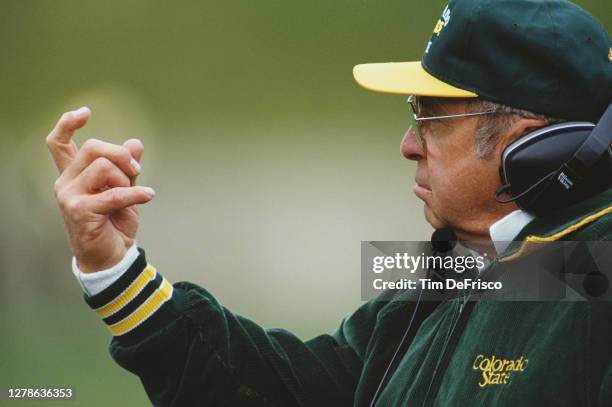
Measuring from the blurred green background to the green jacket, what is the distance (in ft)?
9.56

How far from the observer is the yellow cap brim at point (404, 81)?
1.92 metres

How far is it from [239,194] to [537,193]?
3.84 meters

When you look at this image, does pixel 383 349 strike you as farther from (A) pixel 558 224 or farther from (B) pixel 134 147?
(B) pixel 134 147

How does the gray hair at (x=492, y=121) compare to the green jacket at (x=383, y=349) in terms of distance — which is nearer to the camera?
the green jacket at (x=383, y=349)

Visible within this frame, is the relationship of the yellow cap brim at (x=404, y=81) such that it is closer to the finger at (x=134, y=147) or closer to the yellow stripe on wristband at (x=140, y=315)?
the finger at (x=134, y=147)

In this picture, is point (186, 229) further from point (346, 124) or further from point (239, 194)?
point (346, 124)

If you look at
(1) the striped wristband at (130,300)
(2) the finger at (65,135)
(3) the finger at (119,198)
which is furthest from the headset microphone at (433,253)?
(2) the finger at (65,135)

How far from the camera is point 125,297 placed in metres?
2.03

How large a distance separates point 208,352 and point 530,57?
862 millimetres

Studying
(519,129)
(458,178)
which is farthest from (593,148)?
(458,178)

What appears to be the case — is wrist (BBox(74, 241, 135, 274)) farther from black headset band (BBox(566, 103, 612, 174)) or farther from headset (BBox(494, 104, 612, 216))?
black headset band (BBox(566, 103, 612, 174))

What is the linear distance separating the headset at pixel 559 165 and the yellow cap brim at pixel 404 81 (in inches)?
7.0

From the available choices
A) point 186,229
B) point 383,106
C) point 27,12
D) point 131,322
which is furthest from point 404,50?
point 131,322

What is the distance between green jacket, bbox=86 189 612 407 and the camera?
1592mm
